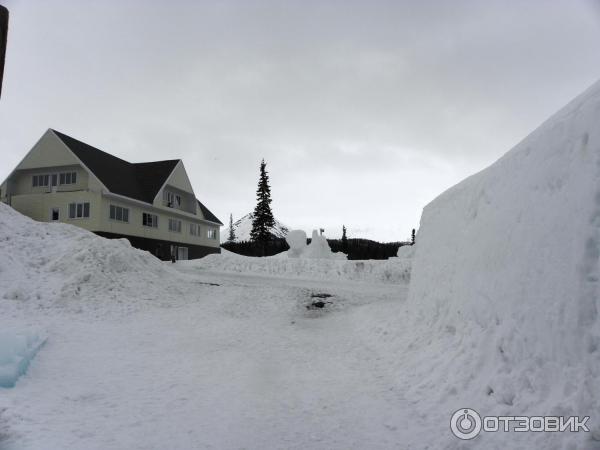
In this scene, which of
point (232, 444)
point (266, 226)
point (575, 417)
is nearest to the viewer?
point (575, 417)

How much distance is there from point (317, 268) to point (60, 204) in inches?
846

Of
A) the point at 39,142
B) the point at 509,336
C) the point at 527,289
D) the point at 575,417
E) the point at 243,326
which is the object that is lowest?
the point at 243,326

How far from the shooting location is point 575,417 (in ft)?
11.4

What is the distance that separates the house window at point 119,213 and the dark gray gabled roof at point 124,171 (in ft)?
4.04

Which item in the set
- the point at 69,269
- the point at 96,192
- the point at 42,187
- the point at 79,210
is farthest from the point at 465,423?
the point at 42,187

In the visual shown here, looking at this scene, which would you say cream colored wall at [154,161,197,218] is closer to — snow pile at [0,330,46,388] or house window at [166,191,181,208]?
house window at [166,191,181,208]

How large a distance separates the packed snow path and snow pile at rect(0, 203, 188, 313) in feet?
4.85

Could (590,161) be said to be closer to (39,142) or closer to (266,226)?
(39,142)

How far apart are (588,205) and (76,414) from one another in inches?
294

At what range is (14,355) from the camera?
6.33 metres

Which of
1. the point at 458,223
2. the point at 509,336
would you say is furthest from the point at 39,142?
the point at 509,336

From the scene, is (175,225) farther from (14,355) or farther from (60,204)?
(14,355)

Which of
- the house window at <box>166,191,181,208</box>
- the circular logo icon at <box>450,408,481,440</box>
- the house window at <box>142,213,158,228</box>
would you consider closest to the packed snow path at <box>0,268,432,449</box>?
the circular logo icon at <box>450,408,481,440</box>

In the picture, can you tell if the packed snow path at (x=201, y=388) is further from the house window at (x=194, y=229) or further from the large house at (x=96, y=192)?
the house window at (x=194, y=229)
